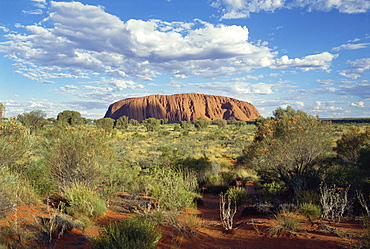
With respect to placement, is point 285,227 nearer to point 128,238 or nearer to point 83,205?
point 128,238

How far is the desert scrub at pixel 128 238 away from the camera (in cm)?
392

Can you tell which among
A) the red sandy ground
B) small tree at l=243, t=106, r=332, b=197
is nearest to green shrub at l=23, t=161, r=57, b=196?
the red sandy ground

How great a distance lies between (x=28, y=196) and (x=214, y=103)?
150 metres

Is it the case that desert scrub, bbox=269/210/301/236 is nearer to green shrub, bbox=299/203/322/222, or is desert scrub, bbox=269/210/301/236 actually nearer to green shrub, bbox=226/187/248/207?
green shrub, bbox=299/203/322/222

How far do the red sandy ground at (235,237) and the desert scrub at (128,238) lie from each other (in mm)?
678

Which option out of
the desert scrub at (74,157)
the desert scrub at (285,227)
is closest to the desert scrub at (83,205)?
the desert scrub at (74,157)

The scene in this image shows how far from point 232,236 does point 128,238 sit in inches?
102

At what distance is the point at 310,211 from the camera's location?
250 inches

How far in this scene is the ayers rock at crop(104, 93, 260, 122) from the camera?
13888 cm

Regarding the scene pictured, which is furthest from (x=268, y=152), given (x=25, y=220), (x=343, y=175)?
(x=25, y=220)

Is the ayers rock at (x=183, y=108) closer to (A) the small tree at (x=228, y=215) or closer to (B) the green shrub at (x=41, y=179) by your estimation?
(B) the green shrub at (x=41, y=179)

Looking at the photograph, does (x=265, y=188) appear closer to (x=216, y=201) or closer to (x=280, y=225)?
(x=216, y=201)

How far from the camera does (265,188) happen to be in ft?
28.9

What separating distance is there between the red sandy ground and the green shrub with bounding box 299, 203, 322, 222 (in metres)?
0.39
